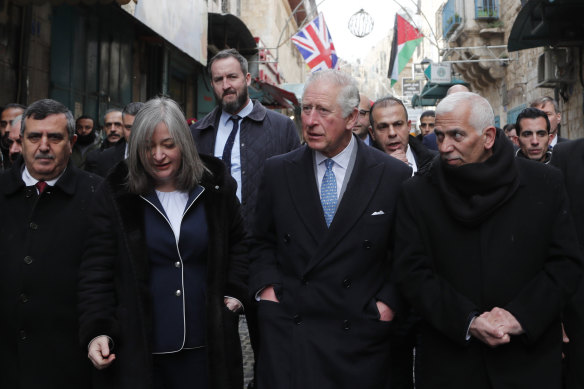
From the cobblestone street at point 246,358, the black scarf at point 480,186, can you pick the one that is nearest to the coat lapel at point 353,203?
the black scarf at point 480,186

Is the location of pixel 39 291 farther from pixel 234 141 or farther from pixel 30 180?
pixel 234 141

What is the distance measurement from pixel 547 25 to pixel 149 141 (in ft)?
40.1

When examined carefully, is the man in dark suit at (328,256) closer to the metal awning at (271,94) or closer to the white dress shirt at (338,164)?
the white dress shirt at (338,164)

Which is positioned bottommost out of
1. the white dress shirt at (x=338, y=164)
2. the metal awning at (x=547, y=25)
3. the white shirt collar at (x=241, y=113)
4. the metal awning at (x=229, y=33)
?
the white dress shirt at (x=338, y=164)

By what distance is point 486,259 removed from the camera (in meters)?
3.04

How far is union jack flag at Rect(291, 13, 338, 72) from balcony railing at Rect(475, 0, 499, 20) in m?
7.51

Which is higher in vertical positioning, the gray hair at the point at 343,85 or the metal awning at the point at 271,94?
the metal awning at the point at 271,94

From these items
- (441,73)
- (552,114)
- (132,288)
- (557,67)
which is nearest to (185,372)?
(132,288)

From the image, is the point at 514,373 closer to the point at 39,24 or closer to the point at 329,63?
the point at 39,24

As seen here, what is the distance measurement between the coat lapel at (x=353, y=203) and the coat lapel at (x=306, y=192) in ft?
0.10

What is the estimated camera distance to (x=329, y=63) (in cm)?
1762

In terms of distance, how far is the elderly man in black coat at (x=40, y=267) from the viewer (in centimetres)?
335

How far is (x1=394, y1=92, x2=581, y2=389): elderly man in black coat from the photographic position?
297 cm

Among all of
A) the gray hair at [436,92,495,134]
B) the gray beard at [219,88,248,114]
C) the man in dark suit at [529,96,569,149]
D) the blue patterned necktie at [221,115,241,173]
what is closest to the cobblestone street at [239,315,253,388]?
the blue patterned necktie at [221,115,241,173]
